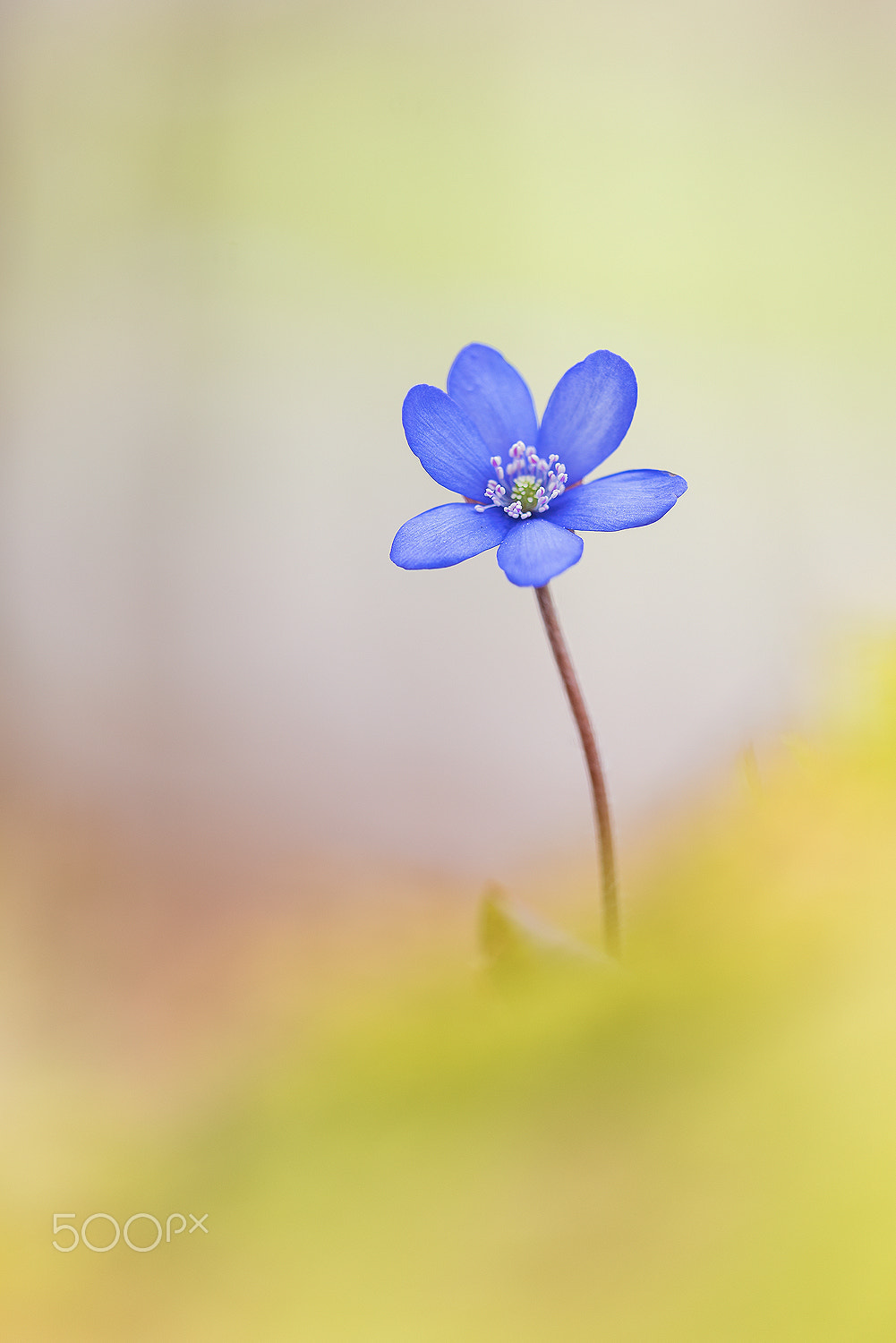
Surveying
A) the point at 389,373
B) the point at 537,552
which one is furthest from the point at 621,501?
the point at 389,373

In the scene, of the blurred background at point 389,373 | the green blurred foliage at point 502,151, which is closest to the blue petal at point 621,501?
the blurred background at point 389,373

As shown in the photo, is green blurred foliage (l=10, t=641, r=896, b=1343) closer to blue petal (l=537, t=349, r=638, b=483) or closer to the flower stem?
the flower stem

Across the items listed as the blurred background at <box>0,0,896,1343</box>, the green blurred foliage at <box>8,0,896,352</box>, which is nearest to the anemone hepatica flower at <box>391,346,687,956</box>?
the blurred background at <box>0,0,896,1343</box>

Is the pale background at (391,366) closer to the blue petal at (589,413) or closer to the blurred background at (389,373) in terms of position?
the blurred background at (389,373)

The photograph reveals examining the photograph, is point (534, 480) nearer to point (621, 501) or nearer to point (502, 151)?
point (621, 501)

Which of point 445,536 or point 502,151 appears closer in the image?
point 445,536

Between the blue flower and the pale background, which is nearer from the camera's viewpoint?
the blue flower

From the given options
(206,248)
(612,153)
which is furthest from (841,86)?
(206,248)

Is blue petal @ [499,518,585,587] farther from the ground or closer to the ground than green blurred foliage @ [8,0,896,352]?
closer to the ground
